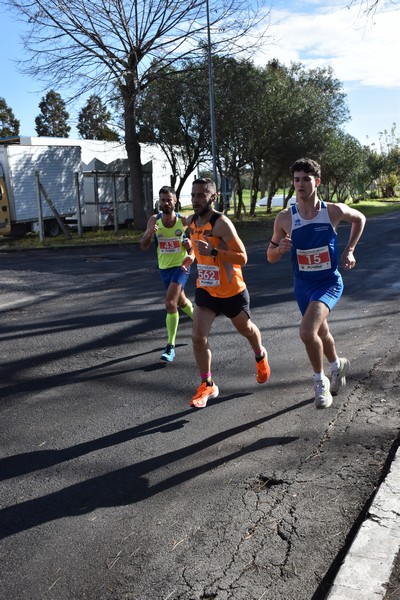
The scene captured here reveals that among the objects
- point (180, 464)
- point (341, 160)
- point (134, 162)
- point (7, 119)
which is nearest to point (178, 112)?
point (134, 162)

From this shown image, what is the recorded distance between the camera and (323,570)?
3010 mm

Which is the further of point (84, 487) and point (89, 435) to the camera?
point (89, 435)

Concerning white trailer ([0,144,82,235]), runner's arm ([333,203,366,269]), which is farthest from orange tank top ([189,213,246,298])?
white trailer ([0,144,82,235])

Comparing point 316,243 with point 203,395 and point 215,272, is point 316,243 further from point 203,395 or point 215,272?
point 203,395

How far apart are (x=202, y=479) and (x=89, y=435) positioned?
117 cm

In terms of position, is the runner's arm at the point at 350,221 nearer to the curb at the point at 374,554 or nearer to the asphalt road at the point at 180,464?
the asphalt road at the point at 180,464

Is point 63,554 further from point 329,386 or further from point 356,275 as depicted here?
point 356,275

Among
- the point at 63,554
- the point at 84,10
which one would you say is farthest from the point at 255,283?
the point at 84,10

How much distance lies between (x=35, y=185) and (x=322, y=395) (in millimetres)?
20517

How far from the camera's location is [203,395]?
541cm

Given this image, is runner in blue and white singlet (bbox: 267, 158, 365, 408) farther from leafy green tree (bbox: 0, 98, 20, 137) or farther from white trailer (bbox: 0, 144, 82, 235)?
leafy green tree (bbox: 0, 98, 20, 137)

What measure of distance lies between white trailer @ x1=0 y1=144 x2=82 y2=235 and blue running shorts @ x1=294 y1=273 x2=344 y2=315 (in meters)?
16.7

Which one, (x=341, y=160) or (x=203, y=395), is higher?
(x=341, y=160)

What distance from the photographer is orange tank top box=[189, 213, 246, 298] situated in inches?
214
